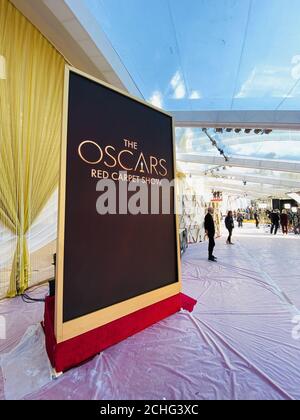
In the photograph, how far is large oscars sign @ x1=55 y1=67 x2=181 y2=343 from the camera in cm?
165

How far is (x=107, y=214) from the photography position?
1.90m

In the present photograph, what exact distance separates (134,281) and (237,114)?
501 cm

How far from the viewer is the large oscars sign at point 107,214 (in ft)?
5.40

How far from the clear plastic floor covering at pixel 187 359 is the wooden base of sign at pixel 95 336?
60 mm

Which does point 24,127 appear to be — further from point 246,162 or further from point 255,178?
point 255,178

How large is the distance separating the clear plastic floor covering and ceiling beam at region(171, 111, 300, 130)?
4165mm

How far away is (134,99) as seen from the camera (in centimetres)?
223

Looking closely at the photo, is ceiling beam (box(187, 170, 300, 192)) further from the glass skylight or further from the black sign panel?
the black sign panel

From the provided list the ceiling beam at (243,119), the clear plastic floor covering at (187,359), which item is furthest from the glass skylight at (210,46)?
the clear plastic floor covering at (187,359)

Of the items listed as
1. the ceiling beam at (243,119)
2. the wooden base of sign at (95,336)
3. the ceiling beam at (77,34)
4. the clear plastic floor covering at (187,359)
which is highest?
the ceiling beam at (77,34)

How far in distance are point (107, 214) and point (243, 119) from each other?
16.1 ft

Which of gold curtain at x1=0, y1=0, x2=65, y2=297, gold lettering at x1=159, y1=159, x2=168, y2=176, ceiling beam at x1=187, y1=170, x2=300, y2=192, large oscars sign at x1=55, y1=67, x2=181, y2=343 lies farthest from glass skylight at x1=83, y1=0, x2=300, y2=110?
ceiling beam at x1=187, y1=170, x2=300, y2=192

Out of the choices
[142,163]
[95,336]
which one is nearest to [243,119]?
[142,163]

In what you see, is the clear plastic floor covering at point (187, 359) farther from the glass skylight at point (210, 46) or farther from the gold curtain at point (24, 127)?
the glass skylight at point (210, 46)
